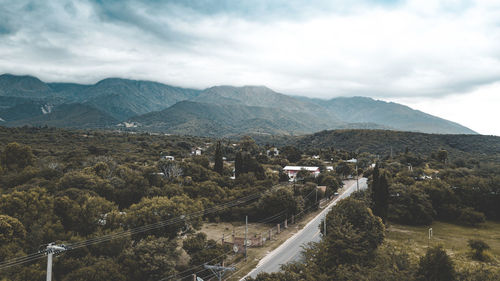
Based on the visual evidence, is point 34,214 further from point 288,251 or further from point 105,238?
point 288,251

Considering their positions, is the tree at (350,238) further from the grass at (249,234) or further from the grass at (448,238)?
the grass at (249,234)

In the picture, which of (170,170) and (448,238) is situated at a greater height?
(170,170)

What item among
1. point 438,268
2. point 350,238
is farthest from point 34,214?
point 438,268

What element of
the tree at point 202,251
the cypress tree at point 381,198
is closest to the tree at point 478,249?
the cypress tree at point 381,198

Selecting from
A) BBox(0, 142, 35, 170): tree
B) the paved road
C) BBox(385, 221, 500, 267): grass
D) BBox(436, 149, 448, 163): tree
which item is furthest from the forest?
BBox(436, 149, 448, 163): tree

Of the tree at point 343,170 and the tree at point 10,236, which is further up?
the tree at point 10,236

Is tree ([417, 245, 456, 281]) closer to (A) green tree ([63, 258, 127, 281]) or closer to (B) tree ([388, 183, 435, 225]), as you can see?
(A) green tree ([63, 258, 127, 281])

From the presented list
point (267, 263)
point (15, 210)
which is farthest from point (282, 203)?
point (15, 210)
